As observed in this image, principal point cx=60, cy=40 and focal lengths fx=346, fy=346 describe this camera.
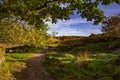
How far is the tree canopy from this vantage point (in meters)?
18.2

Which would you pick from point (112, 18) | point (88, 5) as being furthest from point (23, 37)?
point (112, 18)

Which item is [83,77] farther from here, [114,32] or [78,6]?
[114,32]

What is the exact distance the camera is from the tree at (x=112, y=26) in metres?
52.0

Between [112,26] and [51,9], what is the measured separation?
34367 mm

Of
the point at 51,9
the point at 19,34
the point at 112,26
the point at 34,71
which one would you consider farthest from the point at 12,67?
the point at 112,26

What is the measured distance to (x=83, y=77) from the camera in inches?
1017

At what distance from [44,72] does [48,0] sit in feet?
36.0

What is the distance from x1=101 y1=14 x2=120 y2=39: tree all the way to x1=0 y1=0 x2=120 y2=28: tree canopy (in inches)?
1301

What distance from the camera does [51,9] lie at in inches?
740

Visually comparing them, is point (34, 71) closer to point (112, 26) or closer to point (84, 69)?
point (84, 69)

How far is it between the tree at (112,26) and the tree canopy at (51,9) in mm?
33057

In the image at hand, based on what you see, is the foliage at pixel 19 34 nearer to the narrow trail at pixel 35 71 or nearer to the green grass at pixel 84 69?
the narrow trail at pixel 35 71

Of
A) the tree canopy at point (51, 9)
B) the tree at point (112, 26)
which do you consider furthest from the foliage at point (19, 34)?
the tree at point (112, 26)

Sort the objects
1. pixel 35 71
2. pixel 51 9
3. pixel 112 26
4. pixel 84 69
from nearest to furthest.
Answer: pixel 51 9 → pixel 84 69 → pixel 35 71 → pixel 112 26
